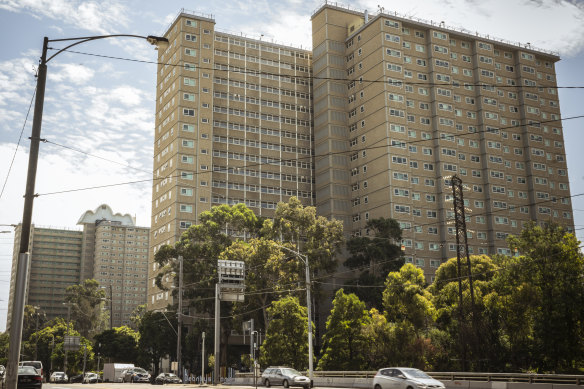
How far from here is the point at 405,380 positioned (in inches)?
1117

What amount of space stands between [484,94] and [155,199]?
68.3 m

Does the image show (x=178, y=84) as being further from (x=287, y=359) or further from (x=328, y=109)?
(x=287, y=359)

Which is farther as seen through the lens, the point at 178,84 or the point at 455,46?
the point at 455,46


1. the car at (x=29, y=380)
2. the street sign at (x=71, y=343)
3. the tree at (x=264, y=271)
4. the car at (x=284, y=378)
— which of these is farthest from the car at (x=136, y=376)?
the car at (x=29, y=380)

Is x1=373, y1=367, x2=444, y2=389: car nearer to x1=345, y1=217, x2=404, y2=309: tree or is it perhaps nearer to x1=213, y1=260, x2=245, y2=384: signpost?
x1=213, y1=260, x2=245, y2=384: signpost

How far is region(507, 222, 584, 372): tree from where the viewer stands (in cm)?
5153

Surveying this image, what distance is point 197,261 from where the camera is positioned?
267ft

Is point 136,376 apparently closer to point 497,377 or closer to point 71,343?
point 71,343

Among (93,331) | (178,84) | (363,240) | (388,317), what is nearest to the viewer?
(388,317)

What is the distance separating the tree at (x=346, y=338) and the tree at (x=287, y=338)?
4359mm

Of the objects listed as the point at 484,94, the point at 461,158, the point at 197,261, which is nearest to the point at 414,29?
the point at 484,94

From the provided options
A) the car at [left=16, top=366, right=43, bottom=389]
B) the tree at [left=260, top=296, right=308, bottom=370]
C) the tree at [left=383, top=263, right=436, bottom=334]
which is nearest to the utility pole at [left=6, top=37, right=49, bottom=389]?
the car at [left=16, top=366, right=43, bottom=389]

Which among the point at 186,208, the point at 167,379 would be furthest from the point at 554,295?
the point at 186,208

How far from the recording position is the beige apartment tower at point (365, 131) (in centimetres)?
10912
